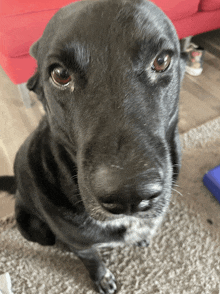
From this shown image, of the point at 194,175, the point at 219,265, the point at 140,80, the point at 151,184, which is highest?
the point at 140,80

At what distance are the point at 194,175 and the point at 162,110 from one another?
108cm

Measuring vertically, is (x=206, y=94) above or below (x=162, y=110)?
below

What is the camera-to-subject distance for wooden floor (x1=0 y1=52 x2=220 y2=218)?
196 cm

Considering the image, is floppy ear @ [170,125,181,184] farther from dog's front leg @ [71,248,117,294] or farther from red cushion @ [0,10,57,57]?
red cushion @ [0,10,57,57]

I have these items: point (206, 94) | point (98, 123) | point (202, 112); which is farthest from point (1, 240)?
point (206, 94)

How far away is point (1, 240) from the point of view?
4.66 ft

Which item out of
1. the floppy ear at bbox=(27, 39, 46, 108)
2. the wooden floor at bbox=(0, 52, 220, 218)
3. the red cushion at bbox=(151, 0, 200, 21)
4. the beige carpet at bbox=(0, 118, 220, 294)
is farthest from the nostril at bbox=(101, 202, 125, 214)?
the red cushion at bbox=(151, 0, 200, 21)

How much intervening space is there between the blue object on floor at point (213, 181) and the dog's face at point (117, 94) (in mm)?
927

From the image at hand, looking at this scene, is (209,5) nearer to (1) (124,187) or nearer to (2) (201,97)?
(2) (201,97)

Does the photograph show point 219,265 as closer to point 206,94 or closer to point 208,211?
point 208,211

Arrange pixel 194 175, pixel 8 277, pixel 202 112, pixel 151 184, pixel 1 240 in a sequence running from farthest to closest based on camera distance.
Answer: pixel 202 112, pixel 194 175, pixel 1 240, pixel 8 277, pixel 151 184

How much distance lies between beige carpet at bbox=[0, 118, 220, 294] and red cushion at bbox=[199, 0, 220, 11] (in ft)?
6.58

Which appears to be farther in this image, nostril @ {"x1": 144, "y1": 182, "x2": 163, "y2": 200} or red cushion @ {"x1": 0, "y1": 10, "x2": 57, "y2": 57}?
red cushion @ {"x1": 0, "y1": 10, "x2": 57, "y2": 57}

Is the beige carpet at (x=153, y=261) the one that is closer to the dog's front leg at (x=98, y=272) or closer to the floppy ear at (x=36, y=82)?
the dog's front leg at (x=98, y=272)
